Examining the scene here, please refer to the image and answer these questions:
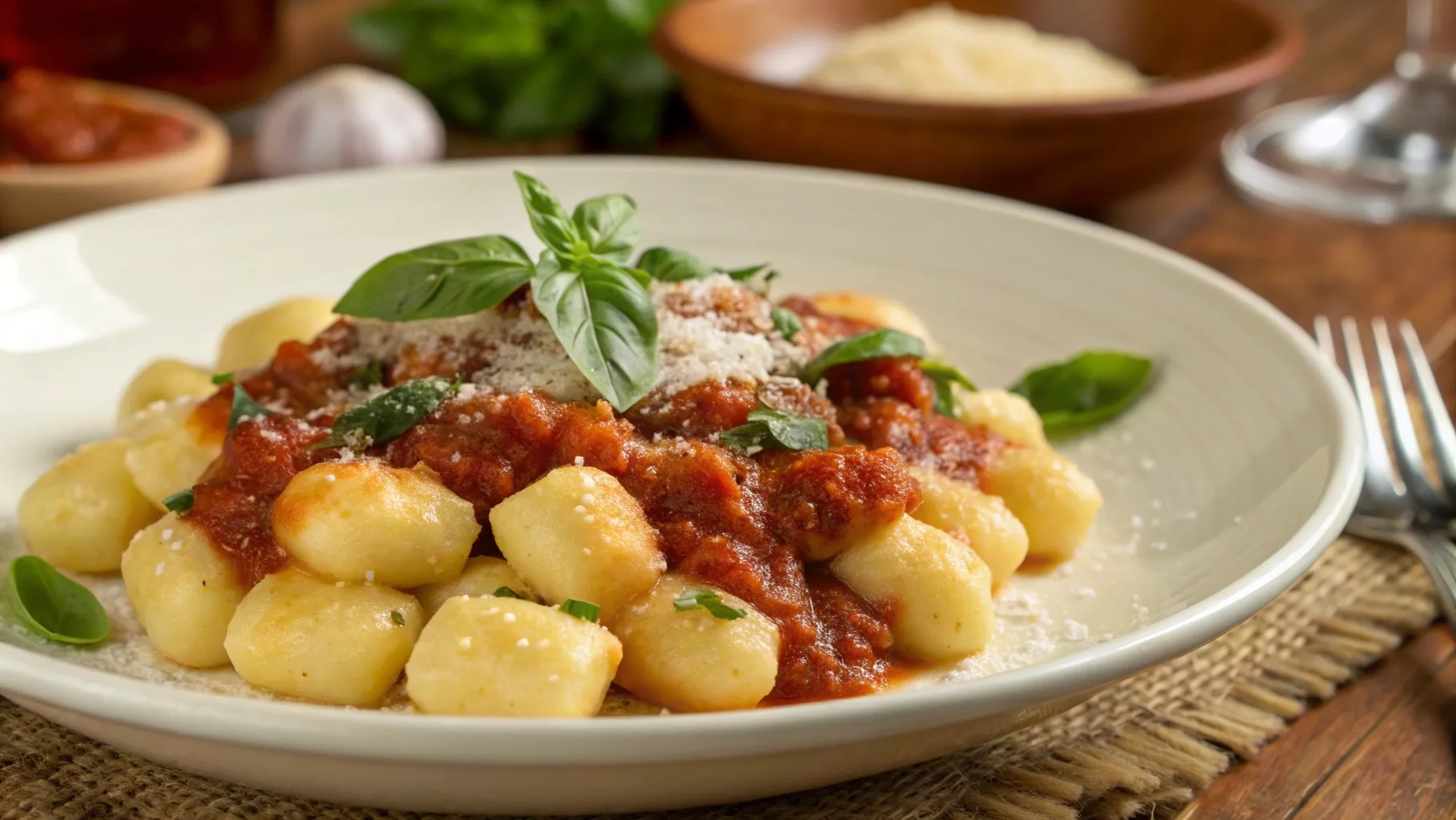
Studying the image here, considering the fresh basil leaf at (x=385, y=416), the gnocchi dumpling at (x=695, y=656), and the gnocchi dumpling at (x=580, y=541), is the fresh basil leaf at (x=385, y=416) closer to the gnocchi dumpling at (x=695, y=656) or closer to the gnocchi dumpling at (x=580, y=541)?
the gnocchi dumpling at (x=580, y=541)

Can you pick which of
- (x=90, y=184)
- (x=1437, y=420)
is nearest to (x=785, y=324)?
(x=1437, y=420)

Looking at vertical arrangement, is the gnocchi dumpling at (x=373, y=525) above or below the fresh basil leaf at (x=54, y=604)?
above

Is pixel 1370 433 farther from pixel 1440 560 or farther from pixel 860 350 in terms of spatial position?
pixel 860 350

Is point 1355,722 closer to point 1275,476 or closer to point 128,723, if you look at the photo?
point 1275,476

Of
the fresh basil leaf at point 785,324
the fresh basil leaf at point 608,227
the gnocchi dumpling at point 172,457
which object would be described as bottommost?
the gnocchi dumpling at point 172,457

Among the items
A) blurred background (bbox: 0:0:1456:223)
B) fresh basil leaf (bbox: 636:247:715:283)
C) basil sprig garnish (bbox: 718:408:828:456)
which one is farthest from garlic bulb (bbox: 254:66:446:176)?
basil sprig garnish (bbox: 718:408:828:456)

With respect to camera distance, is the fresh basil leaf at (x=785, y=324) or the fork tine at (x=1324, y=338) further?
the fork tine at (x=1324, y=338)

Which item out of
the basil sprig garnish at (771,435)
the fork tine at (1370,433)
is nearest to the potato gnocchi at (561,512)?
the basil sprig garnish at (771,435)

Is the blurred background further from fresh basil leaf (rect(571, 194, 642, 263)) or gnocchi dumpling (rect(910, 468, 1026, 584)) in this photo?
gnocchi dumpling (rect(910, 468, 1026, 584))
